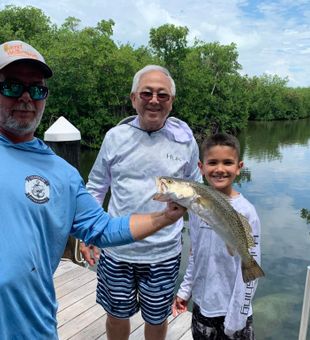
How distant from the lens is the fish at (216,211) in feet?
5.49

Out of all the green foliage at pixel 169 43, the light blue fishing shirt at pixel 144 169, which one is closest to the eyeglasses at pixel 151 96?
the light blue fishing shirt at pixel 144 169

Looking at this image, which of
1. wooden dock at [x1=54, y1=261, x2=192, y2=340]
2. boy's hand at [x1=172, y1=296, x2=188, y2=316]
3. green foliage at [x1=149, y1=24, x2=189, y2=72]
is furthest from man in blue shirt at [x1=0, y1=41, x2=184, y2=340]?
green foliage at [x1=149, y1=24, x2=189, y2=72]

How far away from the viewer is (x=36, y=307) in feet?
5.02

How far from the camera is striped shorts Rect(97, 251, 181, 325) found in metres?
2.51

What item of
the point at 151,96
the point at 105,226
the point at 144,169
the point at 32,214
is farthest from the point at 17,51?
the point at 144,169

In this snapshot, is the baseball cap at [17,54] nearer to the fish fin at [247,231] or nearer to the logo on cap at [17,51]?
the logo on cap at [17,51]

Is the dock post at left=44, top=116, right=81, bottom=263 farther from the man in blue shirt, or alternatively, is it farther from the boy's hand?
the man in blue shirt

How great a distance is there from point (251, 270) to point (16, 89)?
151cm

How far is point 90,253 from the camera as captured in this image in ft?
9.31

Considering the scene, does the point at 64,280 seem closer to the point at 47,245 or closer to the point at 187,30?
Answer: the point at 47,245

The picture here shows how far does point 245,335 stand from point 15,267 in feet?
4.92

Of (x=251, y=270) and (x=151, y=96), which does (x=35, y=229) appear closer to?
(x=251, y=270)

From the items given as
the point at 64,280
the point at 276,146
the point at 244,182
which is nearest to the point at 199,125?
the point at 276,146

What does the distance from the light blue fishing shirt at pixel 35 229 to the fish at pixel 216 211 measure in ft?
0.98
